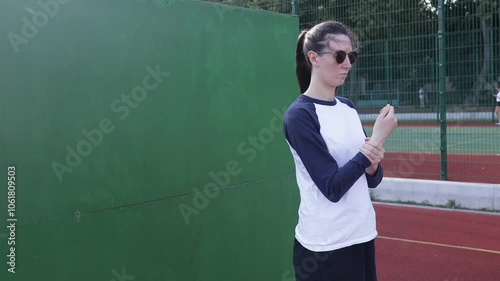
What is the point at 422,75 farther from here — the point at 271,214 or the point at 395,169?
the point at 271,214

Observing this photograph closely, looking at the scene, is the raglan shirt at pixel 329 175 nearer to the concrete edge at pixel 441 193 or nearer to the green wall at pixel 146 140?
the green wall at pixel 146 140

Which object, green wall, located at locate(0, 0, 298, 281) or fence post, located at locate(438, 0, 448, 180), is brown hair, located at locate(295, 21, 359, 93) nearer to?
green wall, located at locate(0, 0, 298, 281)

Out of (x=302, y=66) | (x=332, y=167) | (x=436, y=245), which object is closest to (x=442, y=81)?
(x=436, y=245)

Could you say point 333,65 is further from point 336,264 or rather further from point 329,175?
point 336,264

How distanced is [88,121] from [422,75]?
6772 millimetres

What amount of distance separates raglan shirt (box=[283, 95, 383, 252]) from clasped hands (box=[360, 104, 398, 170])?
1.1 inches

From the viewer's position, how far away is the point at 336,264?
2.17m

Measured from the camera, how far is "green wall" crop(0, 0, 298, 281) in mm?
2477

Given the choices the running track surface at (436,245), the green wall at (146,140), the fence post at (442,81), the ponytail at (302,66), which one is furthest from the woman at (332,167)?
the fence post at (442,81)

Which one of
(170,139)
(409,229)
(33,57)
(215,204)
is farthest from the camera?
(409,229)

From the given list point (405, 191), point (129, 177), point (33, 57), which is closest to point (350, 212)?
point (129, 177)

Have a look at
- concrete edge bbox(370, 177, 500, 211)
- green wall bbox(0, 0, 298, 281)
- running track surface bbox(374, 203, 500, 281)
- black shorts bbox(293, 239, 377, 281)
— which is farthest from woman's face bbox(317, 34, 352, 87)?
concrete edge bbox(370, 177, 500, 211)

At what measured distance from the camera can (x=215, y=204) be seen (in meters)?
3.37

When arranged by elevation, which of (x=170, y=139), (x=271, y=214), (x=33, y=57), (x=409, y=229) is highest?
(x=33, y=57)
